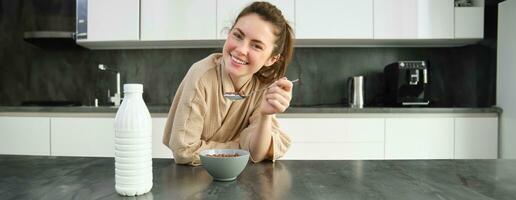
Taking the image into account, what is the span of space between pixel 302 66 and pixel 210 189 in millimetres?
2290

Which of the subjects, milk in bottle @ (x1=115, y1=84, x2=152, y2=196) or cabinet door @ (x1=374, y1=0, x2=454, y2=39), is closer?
milk in bottle @ (x1=115, y1=84, x2=152, y2=196)

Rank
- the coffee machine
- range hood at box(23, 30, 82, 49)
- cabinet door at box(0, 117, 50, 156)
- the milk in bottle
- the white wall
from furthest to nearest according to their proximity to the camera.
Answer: range hood at box(23, 30, 82, 49) → the coffee machine → cabinet door at box(0, 117, 50, 156) → the white wall → the milk in bottle

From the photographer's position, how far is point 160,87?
115 inches

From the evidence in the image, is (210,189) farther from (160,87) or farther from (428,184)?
(160,87)

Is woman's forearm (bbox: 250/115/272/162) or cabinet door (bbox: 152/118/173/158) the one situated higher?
woman's forearm (bbox: 250/115/272/162)

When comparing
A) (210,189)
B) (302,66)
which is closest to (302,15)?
(302,66)

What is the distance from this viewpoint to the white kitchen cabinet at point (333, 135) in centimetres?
232

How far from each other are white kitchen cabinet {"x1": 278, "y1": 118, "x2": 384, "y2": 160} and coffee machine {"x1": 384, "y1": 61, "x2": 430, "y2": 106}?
0.35 meters

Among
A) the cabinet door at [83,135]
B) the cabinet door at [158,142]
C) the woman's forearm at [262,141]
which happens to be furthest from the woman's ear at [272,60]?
the cabinet door at [83,135]

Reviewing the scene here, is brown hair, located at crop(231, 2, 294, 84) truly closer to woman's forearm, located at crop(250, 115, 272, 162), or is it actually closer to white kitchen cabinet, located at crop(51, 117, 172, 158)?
woman's forearm, located at crop(250, 115, 272, 162)

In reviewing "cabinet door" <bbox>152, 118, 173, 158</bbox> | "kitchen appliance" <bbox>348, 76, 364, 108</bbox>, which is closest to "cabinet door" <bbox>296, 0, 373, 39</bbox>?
"kitchen appliance" <bbox>348, 76, 364, 108</bbox>

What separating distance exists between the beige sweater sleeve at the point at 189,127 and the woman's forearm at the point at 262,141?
0.11 metres

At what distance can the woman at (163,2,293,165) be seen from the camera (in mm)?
1014

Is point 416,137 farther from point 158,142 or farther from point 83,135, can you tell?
point 83,135
